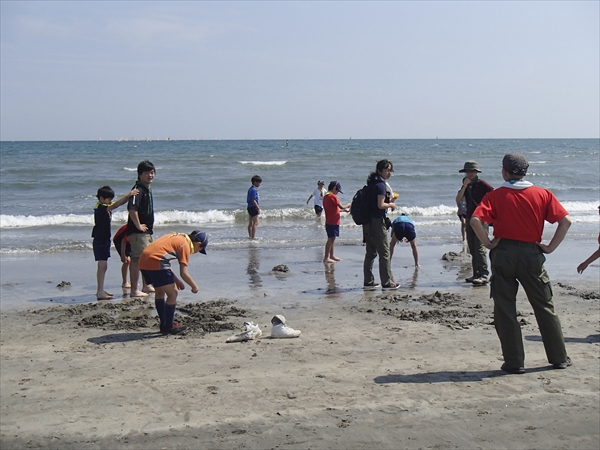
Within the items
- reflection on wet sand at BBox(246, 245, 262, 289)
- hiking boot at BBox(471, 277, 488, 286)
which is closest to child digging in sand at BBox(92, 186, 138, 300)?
reflection on wet sand at BBox(246, 245, 262, 289)

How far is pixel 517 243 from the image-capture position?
5.55 meters

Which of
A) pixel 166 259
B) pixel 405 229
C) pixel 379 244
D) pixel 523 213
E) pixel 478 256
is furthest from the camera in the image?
pixel 405 229

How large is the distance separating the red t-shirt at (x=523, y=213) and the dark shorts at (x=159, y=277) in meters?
3.30

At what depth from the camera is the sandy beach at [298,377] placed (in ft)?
15.7

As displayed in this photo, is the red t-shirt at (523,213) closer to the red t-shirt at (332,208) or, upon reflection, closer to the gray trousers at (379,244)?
the gray trousers at (379,244)

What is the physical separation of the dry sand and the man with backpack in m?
1.57

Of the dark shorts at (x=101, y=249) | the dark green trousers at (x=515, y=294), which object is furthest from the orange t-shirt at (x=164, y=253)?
the dark green trousers at (x=515, y=294)

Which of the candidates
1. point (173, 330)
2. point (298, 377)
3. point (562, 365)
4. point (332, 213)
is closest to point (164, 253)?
point (173, 330)

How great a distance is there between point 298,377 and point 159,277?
6.99 ft

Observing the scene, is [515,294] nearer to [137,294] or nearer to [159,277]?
[159,277]

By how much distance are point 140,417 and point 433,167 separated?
1637 inches

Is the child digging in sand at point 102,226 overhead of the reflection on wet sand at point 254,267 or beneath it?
overhead

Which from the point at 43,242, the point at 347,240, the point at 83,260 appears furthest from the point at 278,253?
the point at 43,242

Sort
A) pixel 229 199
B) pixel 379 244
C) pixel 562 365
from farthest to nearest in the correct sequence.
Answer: pixel 229 199 < pixel 379 244 < pixel 562 365
